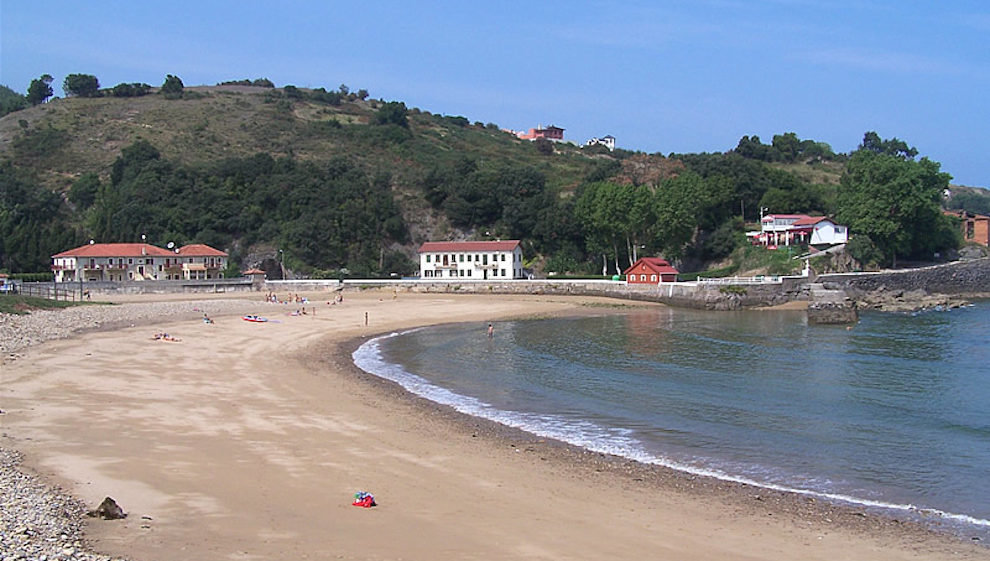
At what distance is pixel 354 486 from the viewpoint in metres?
12.5

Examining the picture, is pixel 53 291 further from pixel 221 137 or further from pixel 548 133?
pixel 548 133

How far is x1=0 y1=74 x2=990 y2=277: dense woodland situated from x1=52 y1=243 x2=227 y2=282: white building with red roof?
506 centimetres

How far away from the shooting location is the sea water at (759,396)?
46.9ft

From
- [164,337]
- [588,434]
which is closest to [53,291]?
[164,337]

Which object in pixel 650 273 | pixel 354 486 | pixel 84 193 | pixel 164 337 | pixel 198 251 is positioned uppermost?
pixel 84 193

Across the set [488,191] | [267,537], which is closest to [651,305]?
[488,191]

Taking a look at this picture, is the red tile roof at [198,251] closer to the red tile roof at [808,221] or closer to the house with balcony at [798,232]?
the house with balcony at [798,232]

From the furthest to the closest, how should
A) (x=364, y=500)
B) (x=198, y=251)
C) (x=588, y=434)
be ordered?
(x=198, y=251) → (x=588, y=434) → (x=364, y=500)

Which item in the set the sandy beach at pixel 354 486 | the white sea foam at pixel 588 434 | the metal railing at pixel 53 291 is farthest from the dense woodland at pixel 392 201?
the sandy beach at pixel 354 486

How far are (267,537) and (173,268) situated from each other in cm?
6825

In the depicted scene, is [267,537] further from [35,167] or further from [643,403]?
[35,167]

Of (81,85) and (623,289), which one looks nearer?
(623,289)

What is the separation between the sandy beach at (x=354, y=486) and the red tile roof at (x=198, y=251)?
5185cm

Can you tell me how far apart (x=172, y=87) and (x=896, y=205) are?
124 meters
